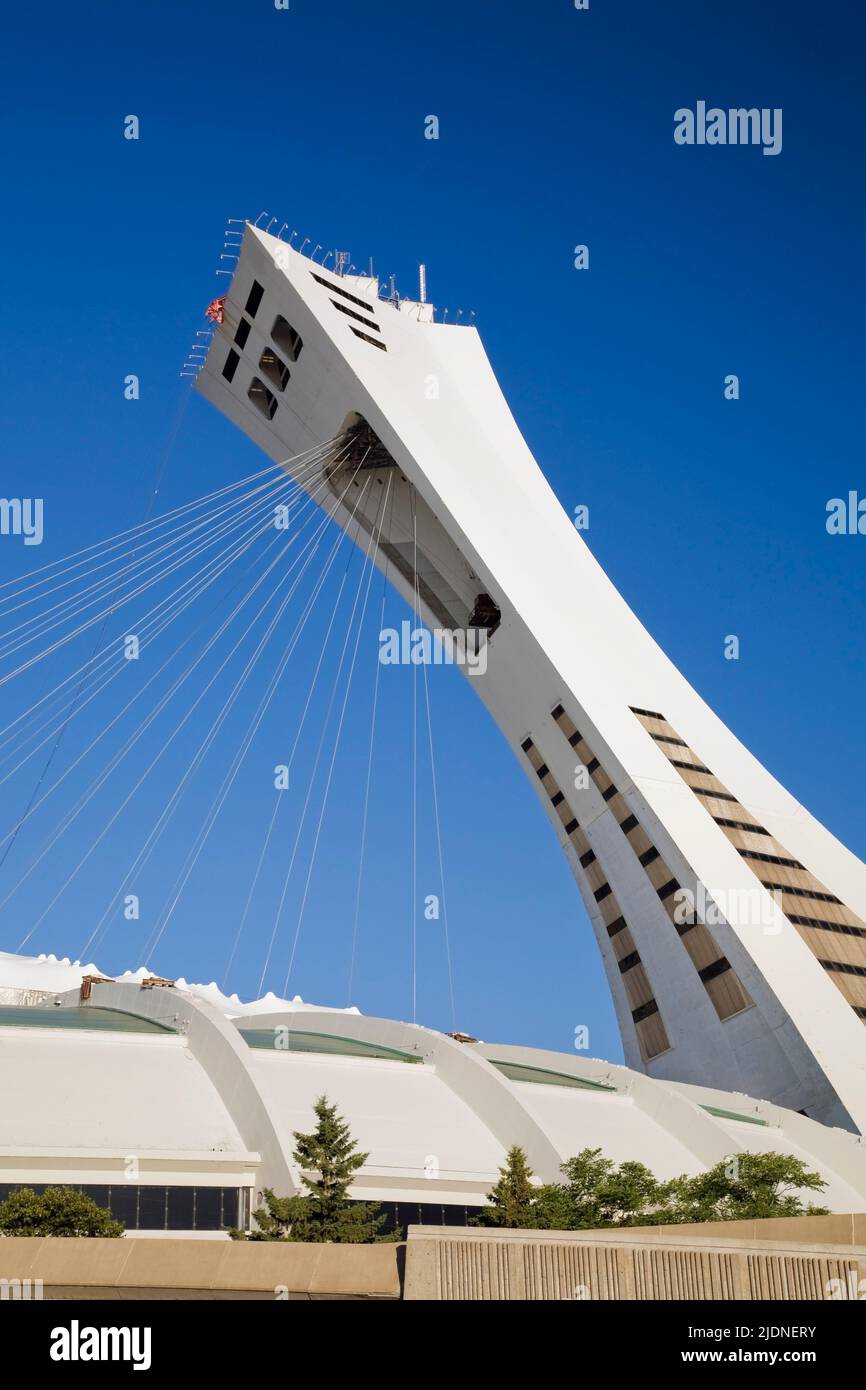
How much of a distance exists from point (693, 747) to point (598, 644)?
5.35m

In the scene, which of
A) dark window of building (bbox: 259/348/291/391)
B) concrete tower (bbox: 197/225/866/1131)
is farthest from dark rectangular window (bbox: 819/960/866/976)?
dark window of building (bbox: 259/348/291/391)

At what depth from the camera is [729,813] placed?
3966 centimetres

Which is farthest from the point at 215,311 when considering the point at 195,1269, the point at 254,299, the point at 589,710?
the point at 195,1269

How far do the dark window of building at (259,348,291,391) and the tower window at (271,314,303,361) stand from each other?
3.30 feet

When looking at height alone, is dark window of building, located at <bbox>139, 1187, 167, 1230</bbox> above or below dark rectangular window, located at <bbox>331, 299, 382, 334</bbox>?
below

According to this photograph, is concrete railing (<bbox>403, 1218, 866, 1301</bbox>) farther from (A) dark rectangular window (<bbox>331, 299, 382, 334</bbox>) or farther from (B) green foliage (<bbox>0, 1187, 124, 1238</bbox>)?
(A) dark rectangular window (<bbox>331, 299, 382, 334</bbox>)

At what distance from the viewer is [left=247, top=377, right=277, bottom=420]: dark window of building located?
5416 cm

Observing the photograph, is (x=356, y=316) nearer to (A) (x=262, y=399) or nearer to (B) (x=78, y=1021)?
(A) (x=262, y=399)

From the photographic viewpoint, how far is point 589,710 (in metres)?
41.4

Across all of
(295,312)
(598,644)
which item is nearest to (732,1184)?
(598,644)

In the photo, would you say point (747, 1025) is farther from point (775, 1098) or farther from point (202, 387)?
point (202, 387)

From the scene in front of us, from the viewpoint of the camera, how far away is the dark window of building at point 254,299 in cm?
5112
